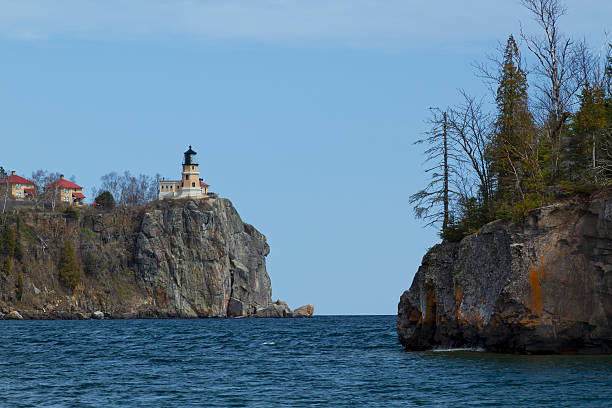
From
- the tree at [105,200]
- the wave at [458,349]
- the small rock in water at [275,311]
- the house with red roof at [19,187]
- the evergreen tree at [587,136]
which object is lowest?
the wave at [458,349]

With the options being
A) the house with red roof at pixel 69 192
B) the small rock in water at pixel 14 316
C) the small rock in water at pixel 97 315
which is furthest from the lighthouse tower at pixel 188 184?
the small rock in water at pixel 14 316

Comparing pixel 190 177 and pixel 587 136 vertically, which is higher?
pixel 190 177

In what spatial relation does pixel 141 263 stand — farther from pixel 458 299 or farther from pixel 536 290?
pixel 536 290

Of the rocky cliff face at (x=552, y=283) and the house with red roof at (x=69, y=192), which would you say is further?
the house with red roof at (x=69, y=192)

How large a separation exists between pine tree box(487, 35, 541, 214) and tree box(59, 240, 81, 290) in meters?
121

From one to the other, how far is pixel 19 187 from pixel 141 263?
41380mm

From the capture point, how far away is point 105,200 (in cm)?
17088

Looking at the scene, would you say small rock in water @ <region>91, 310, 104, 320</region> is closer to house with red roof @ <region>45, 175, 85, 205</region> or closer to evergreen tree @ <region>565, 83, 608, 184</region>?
house with red roof @ <region>45, 175, 85, 205</region>

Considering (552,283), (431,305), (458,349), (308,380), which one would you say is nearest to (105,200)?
(431,305)

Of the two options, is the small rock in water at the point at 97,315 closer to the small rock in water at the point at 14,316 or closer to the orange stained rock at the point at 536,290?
the small rock in water at the point at 14,316

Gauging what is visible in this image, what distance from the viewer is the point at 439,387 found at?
26719mm

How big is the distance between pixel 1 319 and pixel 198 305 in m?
40.6

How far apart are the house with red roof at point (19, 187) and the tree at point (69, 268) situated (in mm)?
24541

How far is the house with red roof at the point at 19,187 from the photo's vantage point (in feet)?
558
